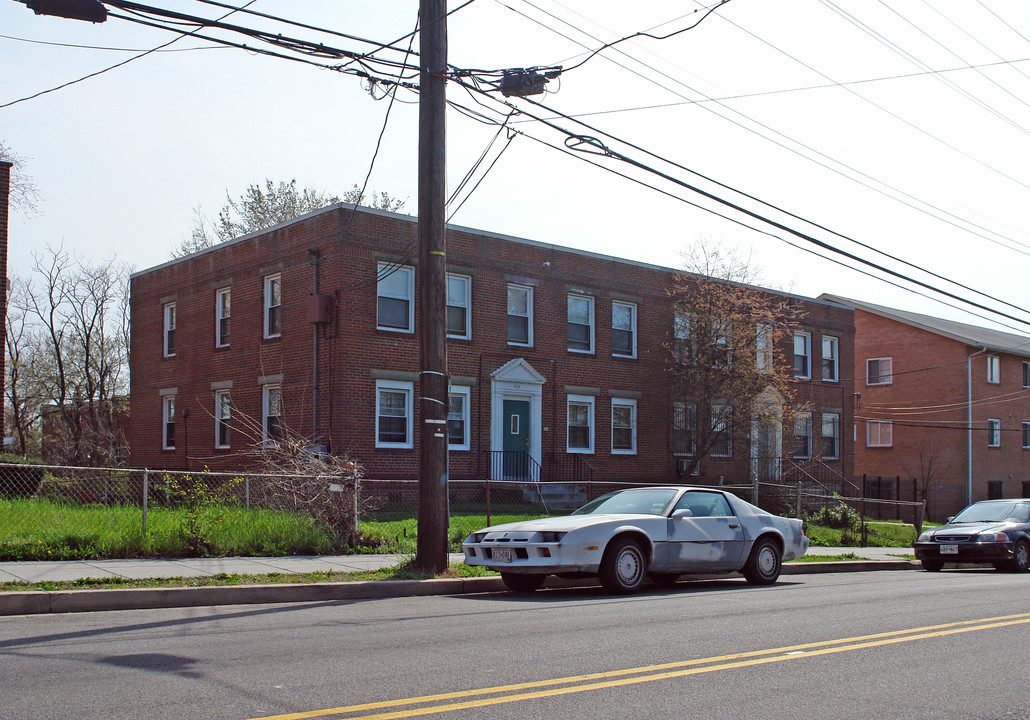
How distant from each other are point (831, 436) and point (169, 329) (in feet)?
72.9

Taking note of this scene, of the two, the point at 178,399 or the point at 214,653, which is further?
the point at 178,399

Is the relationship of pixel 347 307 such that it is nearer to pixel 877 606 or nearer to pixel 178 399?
pixel 178 399

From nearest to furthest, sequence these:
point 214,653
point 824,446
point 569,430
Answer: point 214,653, point 569,430, point 824,446

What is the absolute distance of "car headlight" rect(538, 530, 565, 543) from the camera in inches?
440

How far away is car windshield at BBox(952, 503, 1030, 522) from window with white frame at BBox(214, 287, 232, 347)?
18.3 meters

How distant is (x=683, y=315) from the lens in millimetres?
29234

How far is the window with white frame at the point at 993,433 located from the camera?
43.8 metres

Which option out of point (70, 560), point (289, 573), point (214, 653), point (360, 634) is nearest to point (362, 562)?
point (289, 573)

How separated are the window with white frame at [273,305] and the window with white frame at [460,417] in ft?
15.4

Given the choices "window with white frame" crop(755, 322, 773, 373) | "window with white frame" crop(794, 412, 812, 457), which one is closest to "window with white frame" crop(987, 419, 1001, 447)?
"window with white frame" crop(794, 412, 812, 457)

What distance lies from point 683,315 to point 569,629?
21.5 m

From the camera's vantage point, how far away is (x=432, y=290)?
499 inches

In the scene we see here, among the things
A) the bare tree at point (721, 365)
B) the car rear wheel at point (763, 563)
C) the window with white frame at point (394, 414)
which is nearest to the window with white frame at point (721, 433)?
the bare tree at point (721, 365)

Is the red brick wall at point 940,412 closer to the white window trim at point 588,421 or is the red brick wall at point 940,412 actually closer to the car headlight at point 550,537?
the white window trim at point 588,421
